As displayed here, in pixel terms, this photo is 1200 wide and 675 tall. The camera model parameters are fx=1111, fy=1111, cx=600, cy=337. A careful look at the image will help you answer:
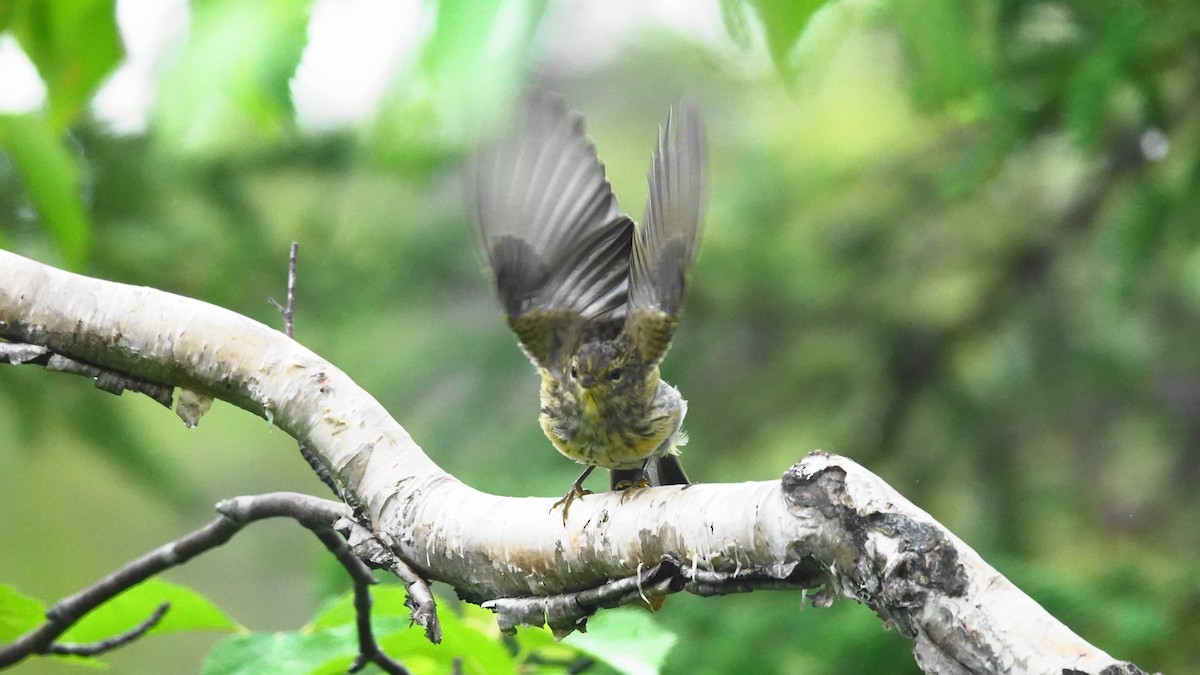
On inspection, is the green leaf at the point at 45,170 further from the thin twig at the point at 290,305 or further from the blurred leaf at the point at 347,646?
the blurred leaf at the point at 347,646

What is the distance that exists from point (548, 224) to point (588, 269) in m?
0.24

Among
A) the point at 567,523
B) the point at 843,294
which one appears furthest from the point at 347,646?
the point at 843,294

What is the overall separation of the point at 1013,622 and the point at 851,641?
212cm

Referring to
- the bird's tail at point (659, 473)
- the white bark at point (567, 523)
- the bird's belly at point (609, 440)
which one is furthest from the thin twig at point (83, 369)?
the bird's tail at point (659, 473)

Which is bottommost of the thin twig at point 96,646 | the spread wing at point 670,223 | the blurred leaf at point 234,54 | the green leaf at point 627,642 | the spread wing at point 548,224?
the green leaf at point 627,642

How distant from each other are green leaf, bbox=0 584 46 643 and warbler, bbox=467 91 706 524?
94 centimetres

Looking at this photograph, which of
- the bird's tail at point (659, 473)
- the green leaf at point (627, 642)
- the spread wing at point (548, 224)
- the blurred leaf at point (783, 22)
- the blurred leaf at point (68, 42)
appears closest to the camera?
the blurred leaf at point (783, 22)

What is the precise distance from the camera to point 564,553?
1488mm

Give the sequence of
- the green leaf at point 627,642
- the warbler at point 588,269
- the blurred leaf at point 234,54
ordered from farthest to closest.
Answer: the warbler at point 588,269
the green leaf at point 627,642
the blurred leaf at point 234,54

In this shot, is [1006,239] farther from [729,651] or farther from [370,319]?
[370,319]

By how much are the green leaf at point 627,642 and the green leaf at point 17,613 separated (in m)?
0.89

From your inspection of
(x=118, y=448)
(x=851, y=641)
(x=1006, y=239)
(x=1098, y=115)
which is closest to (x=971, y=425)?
(x=1006, y=239)

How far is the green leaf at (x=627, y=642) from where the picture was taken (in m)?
1.76

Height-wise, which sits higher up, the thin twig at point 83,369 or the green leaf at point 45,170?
the green leaf at point 45,170
